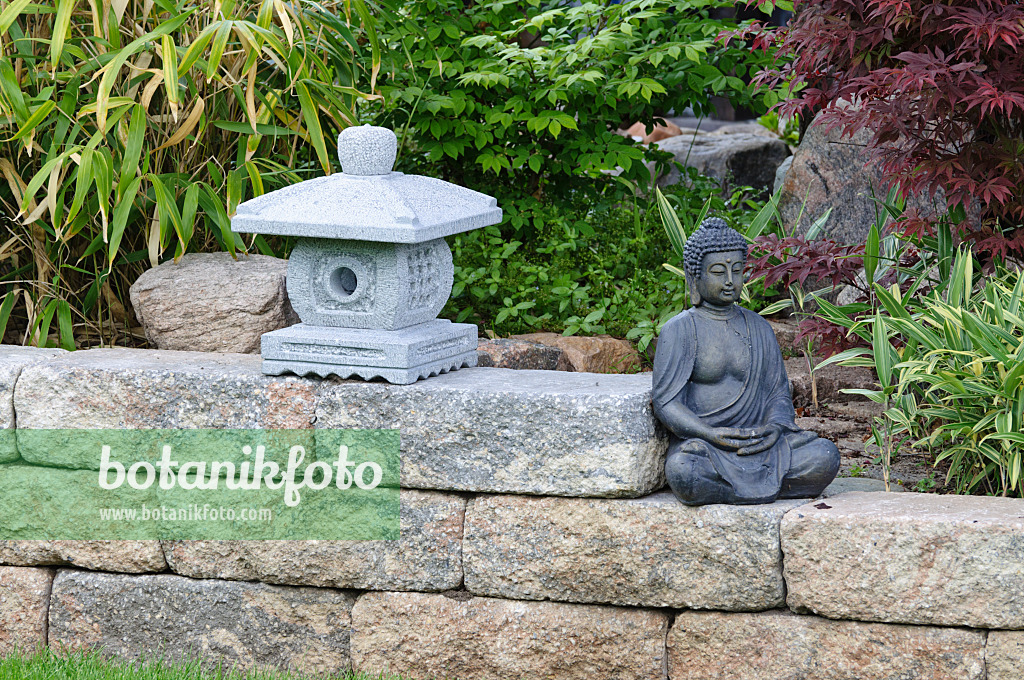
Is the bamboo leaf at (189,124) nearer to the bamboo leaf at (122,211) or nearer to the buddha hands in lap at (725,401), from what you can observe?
the bamboo leaf at (122,211)

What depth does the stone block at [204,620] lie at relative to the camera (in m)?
3.75

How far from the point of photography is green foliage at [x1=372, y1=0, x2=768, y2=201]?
17.5 feet

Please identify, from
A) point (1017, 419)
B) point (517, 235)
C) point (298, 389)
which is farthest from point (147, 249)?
point (1017, 419)

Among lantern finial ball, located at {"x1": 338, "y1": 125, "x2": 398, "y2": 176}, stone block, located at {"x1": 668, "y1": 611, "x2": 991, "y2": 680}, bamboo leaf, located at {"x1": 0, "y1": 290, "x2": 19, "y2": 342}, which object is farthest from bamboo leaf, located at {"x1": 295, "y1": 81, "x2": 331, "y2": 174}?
stone block, located at {"x1": 668, "y1": 611, "x2": 991, "y2": 680}

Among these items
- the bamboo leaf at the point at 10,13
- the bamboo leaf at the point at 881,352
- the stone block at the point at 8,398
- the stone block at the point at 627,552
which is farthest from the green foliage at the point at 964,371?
the bamboo leaf at the point at 10,13

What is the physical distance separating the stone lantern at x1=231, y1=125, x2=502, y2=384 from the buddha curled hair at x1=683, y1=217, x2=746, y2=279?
0.76m

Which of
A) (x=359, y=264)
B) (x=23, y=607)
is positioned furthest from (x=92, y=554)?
(x=359, y=264)

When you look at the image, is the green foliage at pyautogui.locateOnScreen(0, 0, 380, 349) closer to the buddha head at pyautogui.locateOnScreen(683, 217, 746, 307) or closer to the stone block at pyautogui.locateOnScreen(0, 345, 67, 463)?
the stone block at pyautogui.locateOnScreen(0, 345, 67, 463)

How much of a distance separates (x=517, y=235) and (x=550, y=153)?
0.52m

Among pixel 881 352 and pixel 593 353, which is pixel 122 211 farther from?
pixel 881 352

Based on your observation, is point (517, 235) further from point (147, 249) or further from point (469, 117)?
point (147, 249)

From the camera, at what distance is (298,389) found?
3645 millimetres

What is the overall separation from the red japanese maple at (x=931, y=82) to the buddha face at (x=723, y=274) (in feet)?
2.55
